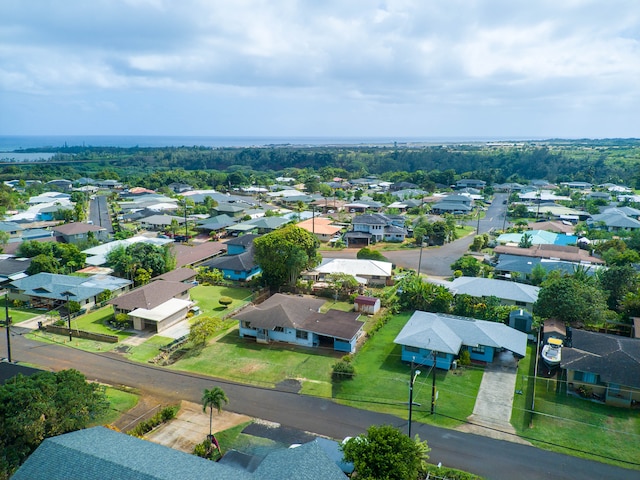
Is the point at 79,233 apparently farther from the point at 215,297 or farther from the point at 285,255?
the point at 285,255

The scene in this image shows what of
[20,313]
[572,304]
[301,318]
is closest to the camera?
[572,304]

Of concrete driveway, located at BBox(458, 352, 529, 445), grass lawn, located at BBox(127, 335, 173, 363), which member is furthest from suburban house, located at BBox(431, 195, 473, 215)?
grass lawn, located at BBox(127, 335, 173, 363)

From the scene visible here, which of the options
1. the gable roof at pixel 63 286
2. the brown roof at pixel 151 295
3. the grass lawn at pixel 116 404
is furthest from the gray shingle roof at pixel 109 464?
the gable roof at pixel 63 286

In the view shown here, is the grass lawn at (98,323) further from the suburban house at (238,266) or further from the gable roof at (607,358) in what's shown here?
the gable roof at (607,358)

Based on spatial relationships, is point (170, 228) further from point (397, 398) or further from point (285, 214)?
point (397, 398)

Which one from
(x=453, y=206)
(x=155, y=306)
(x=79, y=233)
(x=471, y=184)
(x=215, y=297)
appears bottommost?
(x=215, y=297)

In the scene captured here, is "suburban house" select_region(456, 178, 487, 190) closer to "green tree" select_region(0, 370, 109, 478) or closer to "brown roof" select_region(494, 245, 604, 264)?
"brown roof" select_region(494, 245, 604, 264)

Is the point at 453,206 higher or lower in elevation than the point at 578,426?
higher

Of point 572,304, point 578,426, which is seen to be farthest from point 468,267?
point 578,426
